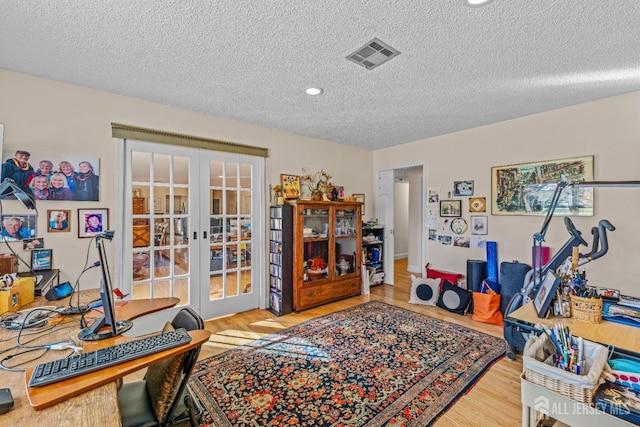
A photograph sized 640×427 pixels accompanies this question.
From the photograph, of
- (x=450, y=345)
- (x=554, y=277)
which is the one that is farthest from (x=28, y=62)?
(x=450, y=345)

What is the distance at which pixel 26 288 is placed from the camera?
1769 millimetres

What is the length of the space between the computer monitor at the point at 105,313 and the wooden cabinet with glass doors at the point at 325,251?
234 centimetres

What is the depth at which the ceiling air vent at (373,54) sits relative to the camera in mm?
1848

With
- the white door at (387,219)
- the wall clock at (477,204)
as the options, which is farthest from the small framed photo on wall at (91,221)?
the wall clock at (477,204)

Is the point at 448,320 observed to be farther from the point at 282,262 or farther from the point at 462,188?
the point at 282,262

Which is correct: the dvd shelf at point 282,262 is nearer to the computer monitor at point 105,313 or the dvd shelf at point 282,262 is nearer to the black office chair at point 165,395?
the black office chair at point 165,395

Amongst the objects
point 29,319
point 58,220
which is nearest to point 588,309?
point 29,319

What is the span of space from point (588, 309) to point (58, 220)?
385 centimetres

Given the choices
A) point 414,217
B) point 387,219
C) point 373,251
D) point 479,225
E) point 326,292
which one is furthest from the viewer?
point 414,217

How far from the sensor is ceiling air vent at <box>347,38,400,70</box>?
1.85m

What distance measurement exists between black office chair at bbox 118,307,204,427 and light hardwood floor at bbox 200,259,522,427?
121cm

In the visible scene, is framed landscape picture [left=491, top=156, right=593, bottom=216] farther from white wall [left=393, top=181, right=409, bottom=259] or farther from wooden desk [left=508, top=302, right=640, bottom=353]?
white wall [left=393, top=181, right=409, bottom=259]

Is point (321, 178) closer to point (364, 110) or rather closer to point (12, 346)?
point (364, 110)

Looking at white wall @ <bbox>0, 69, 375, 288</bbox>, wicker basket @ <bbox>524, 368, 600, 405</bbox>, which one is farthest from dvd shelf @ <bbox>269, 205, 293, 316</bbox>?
wicker basket @ <bbox>524, 368, 600, 405</bbox>
